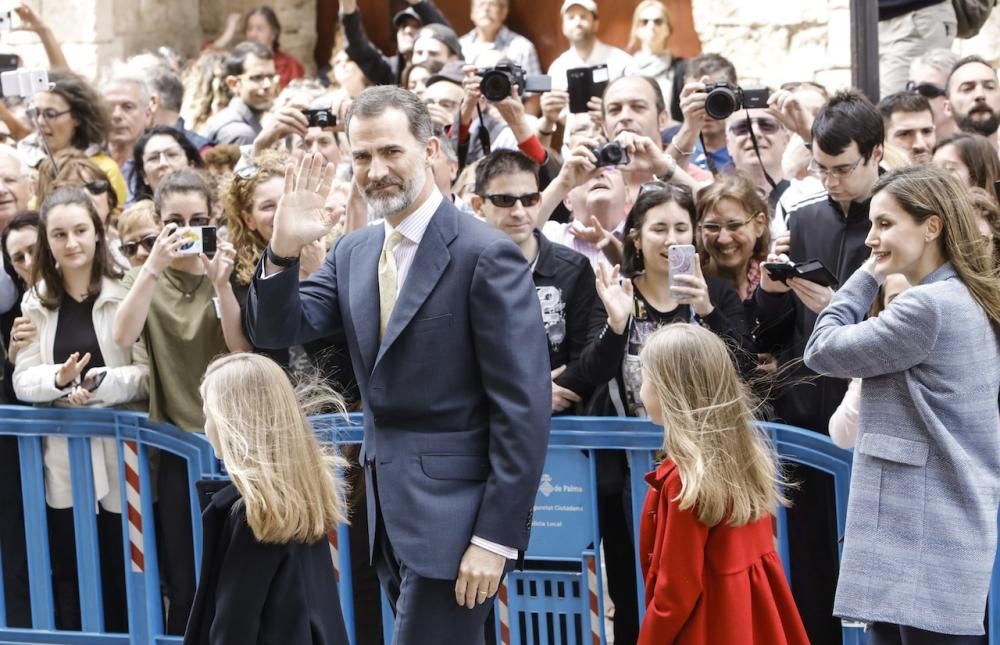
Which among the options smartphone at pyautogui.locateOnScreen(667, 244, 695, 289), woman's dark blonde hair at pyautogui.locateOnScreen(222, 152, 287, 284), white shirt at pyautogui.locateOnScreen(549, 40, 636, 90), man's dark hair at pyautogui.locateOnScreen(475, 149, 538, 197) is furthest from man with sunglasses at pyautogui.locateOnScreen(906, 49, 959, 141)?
woman's dark blonde hair at pyautogui.locateOnScreen(222, 152, 287, 284)

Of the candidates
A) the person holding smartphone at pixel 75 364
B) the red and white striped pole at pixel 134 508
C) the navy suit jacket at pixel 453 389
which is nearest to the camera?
the navy suit jacket at pixel 453 389

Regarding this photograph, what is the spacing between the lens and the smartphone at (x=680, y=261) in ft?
14.4

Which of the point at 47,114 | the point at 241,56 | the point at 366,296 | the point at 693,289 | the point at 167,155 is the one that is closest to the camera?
the point at 366,296

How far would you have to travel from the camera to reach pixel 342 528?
→ 4.48 meters

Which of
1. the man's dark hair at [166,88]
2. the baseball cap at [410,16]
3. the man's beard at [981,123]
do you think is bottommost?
the man's beard at [981,123]

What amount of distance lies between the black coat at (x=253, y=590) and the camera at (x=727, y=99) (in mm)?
2697

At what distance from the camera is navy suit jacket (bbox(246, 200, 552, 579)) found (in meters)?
3.36

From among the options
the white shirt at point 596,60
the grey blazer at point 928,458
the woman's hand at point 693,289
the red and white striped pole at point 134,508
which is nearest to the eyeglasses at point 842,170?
the woman's hand at point 693,289

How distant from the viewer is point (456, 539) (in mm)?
3395

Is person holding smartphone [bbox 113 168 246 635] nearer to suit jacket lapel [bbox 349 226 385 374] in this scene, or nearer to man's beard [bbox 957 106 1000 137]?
suit jacket lapel [bbox 349 226 385 374]

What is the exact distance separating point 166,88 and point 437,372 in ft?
16.0

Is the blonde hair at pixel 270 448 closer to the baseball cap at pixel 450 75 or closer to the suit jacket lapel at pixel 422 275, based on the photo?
the suit jacket lapel at pixel 422 275

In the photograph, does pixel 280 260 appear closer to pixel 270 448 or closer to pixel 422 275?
pixel 422 275

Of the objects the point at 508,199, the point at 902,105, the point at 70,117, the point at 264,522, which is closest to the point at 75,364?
the point at 508,199
